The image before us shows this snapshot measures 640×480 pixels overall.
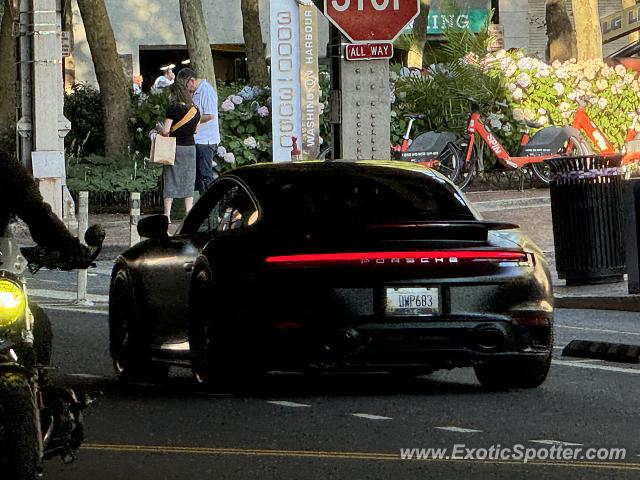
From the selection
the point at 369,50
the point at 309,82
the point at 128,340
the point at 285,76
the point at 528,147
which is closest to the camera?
the point at 128,340

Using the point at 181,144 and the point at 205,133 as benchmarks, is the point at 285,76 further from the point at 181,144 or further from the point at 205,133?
the point at 181,144

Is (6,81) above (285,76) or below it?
above

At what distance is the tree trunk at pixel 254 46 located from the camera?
37.5 m

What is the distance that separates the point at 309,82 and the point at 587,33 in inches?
469

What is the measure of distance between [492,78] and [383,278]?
2393 centimetres

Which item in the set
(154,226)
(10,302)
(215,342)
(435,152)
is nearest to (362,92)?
(154,226)

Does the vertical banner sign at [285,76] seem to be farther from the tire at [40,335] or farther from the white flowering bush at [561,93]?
the tire at [40,335]

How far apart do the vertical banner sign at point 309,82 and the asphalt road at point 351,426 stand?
15.8 meters

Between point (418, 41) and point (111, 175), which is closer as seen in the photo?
point (111, 175)

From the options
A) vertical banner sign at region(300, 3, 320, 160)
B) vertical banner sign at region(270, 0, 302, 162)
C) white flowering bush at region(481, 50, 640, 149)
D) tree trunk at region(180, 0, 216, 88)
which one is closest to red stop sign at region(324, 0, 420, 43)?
vertical banner sign at region(300, 3, 320, 160)

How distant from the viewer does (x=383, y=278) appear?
453 inches

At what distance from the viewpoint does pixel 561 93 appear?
117 feet

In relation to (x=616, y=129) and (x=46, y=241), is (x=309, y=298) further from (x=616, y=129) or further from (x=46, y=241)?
(x=616, y=129)

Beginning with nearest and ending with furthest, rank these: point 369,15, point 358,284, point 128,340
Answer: point 358,284 < point 128,340 < point 369,15
